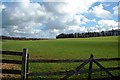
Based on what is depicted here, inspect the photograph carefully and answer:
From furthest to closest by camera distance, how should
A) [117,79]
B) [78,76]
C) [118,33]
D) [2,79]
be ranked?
1. [118,33]
2. [78,76]
3. [117,79]
4. [2,79]

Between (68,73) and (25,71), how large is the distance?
88.3 inches

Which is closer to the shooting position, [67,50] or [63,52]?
[63,52]

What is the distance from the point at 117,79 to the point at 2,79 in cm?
651

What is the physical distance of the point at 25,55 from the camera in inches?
519

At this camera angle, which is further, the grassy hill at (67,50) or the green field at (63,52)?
the grassy hill at (67,50)

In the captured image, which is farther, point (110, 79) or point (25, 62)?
point (110, 79)

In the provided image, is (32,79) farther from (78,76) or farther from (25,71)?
(78,76)

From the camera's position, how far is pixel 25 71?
1312 centimetres

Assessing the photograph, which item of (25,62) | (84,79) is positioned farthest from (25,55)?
(84,79)

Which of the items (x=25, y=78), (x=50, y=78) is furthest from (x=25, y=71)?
(x=50, y=78)

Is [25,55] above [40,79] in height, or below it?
above

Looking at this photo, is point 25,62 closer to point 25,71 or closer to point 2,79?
point 25,71

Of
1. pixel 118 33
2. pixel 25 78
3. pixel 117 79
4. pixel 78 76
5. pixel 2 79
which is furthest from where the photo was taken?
pixel 118 33

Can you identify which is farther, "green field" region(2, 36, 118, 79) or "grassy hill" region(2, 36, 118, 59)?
"grassy hill" region(2, 36, 118, 59)
